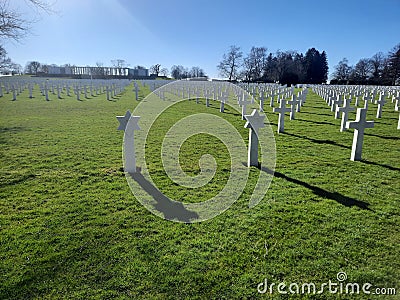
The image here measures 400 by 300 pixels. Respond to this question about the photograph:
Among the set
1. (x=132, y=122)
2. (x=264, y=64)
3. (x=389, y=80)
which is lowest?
(x=132, y=122)

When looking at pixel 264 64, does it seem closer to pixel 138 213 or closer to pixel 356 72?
pixel 356 72

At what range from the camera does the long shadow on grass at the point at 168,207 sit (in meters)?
3.45

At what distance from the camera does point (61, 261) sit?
256 centimetres

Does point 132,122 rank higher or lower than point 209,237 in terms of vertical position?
higher

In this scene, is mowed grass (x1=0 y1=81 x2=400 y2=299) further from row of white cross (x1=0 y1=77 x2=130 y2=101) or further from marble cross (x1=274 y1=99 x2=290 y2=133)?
row of white cross (x1=0 y1=77 x2=130 y2=101)

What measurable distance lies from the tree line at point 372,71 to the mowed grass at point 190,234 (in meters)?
62.7

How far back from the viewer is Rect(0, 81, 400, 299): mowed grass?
2.31 meters

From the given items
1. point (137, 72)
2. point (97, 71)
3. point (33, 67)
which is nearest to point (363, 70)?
point (137, 72)

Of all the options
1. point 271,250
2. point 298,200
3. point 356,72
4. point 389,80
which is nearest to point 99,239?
point 271,250

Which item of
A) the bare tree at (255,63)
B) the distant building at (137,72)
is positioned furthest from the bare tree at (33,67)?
the bare tree at (255,63)

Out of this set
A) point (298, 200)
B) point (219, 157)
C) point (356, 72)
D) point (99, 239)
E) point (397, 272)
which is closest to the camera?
point (397, 272)

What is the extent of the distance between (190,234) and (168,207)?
0.73 meters

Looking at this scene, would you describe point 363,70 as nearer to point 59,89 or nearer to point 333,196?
point 59,89

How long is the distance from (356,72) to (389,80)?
9393 millimetres
